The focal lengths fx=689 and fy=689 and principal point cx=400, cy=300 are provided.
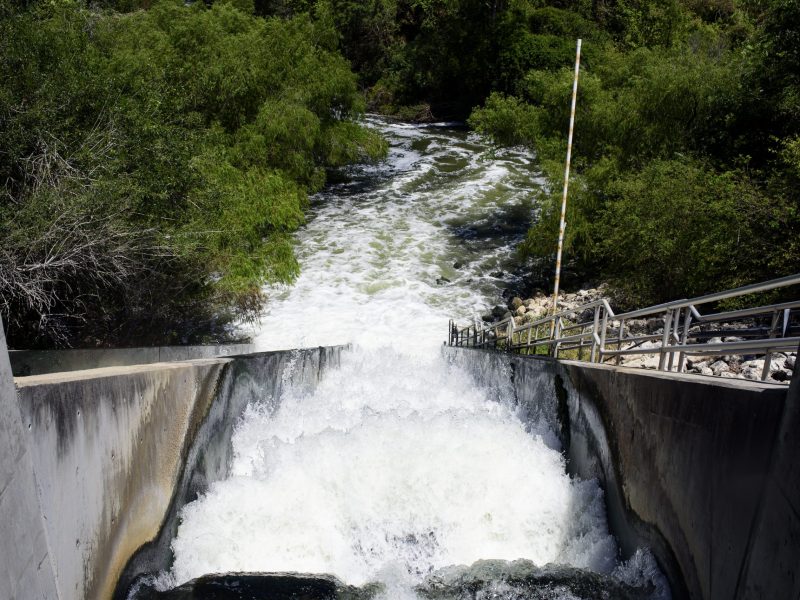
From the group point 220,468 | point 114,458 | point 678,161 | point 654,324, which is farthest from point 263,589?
point 678,161

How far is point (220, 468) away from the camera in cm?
884

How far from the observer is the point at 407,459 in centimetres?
858

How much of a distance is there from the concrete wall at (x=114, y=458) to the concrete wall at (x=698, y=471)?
4098 millimetres

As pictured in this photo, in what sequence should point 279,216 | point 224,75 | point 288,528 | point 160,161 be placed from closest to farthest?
point 288,528, point 160,161, point 279,216, point 224,75

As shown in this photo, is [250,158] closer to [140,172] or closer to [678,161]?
[140,172]

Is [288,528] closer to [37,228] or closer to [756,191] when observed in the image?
[37,228]

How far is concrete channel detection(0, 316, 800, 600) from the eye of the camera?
378cm

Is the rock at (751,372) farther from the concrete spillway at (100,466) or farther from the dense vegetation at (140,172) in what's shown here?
the dense vegetation at (140,172)

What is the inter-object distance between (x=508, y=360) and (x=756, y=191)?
27.3ft

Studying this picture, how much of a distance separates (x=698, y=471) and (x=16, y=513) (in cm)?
450

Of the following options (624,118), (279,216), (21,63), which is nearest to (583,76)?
(624,118)

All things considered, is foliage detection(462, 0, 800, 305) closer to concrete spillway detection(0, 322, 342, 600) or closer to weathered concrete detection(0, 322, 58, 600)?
concrete spillway detection(0, 322, 342, 600)

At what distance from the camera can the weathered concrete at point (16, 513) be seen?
139 inches

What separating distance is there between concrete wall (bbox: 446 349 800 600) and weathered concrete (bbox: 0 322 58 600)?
156 inches
